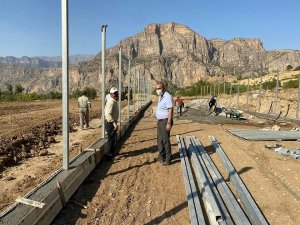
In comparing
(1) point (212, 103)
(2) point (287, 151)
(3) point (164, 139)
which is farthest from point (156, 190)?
(1) point (212, 103)

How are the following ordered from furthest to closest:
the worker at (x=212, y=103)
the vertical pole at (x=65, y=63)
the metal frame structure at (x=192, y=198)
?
the worker at (x=212, y=103)
the vertical pole at (x=65, y=63)
the metal frame structure at (x=192, y=198)

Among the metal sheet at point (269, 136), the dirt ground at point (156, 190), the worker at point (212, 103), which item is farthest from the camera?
the worker at point (212, 103)

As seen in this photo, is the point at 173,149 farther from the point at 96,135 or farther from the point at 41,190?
the point at 41,190

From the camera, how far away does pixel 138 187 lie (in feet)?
24.5

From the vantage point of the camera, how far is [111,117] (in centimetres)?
997

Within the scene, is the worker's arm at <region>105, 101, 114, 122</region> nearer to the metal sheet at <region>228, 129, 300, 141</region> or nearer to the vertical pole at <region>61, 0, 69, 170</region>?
the vertical pole at <region>61, 0, 69, 170</region>

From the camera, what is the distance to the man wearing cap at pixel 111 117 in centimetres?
991

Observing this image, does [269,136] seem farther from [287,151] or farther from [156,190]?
[156,190]

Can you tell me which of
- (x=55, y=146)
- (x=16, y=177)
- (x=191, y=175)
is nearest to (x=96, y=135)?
(x=55, y=146)

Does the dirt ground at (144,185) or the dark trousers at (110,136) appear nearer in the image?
the dirt ground at (144,185)

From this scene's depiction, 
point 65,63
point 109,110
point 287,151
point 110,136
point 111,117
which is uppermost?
point 65,63

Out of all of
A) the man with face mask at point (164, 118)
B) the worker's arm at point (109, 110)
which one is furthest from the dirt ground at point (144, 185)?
the worker's arm at point (109, 110)

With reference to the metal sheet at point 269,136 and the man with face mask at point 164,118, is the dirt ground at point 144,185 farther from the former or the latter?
the metal sheet at point 269,136

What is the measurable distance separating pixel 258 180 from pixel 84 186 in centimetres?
359
